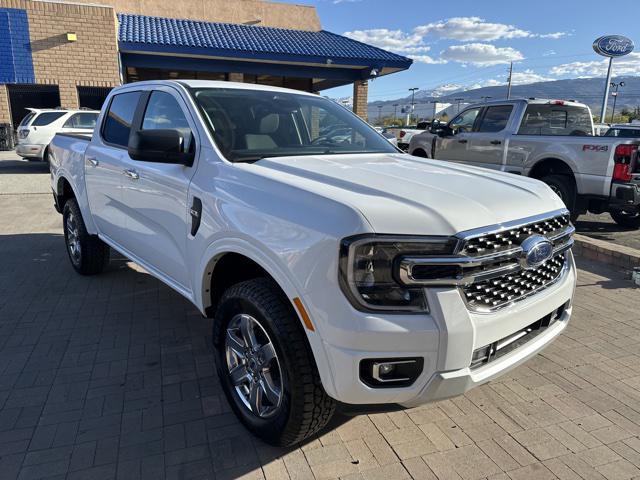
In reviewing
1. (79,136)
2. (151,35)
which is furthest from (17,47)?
(79,136)

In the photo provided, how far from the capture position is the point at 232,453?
2.60 meters

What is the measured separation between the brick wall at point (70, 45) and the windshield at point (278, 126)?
50.6 feet

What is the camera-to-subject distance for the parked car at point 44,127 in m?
14.6

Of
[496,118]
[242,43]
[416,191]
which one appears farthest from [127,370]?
[242,43]

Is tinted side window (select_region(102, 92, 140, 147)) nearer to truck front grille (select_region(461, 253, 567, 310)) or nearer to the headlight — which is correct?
the headlight

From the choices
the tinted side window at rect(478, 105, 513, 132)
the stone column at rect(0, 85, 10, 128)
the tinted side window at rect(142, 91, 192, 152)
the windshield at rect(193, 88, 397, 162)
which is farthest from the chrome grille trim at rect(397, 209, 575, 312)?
the stone column at rect(0, 85, 10, 128)

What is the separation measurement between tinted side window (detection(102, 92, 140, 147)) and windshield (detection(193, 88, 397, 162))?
111cm

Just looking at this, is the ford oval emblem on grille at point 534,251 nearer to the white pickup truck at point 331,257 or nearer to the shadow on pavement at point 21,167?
the white pickup truck at point 331,257

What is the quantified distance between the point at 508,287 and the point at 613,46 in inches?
1566

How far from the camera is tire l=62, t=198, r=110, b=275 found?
5105mm

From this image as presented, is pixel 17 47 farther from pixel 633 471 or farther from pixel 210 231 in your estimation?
pixel 633 471

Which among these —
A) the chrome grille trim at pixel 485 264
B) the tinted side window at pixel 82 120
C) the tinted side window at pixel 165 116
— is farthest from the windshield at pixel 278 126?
the tinted side window at pixel 82 120

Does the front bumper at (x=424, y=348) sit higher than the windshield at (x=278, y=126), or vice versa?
the windshield at (x=278, y=126)

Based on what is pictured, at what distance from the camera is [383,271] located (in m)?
2.08
